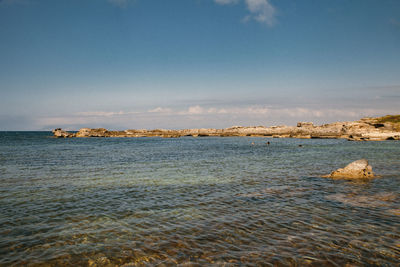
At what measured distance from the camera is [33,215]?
11266mm

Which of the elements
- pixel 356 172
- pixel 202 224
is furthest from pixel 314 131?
pixel 202 224

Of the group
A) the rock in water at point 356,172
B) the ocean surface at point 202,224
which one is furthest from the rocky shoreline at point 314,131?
the ocean surface at point 202,224

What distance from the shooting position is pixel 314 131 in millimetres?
115562

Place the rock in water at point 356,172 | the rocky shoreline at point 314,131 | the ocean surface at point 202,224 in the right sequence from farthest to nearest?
1. the rocky shoreline at point 314,131
2. the rock in water at point 356,172
3. the ocean surface at point 202,224

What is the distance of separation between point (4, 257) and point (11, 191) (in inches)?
415

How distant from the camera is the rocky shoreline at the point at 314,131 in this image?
269 ft

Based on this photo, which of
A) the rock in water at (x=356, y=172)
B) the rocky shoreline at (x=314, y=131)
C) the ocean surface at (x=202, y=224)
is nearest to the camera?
the ocean surface at (x=202, y=224)

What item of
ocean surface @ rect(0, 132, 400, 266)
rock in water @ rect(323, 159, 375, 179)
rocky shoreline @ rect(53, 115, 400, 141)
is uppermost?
rocky shoreline @ rect(53, 115, 400, 141)

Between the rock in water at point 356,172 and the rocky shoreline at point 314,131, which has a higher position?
the rocky shoreline at point 314,131

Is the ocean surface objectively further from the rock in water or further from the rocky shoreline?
the rocky shoreline

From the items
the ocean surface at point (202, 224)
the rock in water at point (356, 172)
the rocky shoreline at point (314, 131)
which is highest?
the rocky shoreline at point (314, 131)

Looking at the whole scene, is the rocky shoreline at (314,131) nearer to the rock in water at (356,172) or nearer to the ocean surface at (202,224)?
the rock in water at (356,172)

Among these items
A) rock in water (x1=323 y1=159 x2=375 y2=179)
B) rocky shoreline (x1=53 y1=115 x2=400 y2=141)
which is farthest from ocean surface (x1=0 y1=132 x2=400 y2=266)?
rocky shoreline (x1=53 y1=115 x2=400 y2=141)

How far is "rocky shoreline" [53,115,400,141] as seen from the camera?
3233 inches
